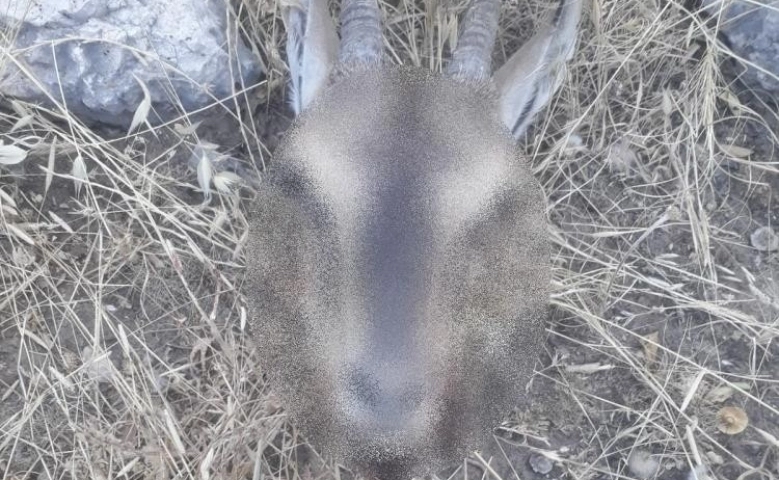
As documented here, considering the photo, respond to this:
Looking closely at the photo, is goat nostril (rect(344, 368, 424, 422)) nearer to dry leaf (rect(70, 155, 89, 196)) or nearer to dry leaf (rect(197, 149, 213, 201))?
dry leaf (rect(197, 149, 213, 201))

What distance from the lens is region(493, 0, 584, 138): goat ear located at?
10.3ft

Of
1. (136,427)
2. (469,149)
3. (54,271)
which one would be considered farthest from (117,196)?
(469,149)

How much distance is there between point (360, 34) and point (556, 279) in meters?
1.31

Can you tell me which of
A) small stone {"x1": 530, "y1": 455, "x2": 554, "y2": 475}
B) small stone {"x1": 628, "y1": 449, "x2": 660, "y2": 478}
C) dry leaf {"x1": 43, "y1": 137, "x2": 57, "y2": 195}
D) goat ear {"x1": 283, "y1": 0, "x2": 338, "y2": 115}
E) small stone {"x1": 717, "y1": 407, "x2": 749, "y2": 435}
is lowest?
small stone {"x1": 530, "y1": 455, "x2": 554, "y2": 475}

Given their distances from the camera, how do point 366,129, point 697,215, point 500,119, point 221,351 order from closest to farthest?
point 366,129 < point 500,119 < point 221,351 < point 697,215

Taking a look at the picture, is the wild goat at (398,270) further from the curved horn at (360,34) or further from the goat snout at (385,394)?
the curved horn at (360,34)

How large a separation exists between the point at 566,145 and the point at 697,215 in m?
0.65

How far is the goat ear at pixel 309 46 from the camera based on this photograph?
3100 millimetres

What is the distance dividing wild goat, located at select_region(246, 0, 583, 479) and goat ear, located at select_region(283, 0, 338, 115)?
172 mm

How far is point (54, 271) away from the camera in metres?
3.29

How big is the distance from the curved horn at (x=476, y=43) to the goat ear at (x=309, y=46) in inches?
19.1

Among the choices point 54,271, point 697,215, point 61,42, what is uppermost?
point 61,42

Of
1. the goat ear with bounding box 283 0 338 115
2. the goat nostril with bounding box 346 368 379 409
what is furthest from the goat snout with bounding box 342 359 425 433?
the goat ear with bounding box 283 0 338 115

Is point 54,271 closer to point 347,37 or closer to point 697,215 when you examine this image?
point 347,37
